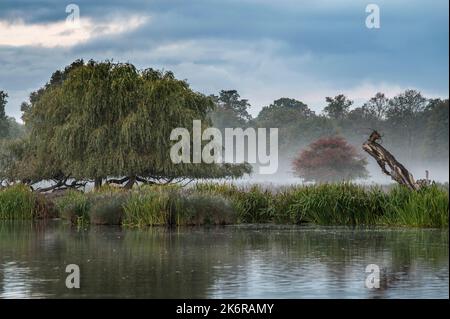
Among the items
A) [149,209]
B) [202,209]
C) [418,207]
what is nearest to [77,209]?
[149,209]

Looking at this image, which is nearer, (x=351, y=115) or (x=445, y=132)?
(x=445, y=132)

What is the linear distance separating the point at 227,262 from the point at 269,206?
13097mm

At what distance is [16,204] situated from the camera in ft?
110

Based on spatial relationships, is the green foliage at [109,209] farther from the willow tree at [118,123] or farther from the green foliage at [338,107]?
the green foliage at [338,107]

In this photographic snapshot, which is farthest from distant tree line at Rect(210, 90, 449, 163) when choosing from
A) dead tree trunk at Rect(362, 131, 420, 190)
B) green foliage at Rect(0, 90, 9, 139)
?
dead tree trunk at Rect(362, 131, 420, 190)

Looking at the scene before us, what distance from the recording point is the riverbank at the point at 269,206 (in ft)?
88.1

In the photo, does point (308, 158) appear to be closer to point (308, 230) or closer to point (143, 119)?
point (143, 119)

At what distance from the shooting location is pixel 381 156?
30.3 m

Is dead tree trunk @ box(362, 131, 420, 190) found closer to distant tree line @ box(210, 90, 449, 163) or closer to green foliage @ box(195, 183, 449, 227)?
green foliage @ box(195, 183, 449, 227)

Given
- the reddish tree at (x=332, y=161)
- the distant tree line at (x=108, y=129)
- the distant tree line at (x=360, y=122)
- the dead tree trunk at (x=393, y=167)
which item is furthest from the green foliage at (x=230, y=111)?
the dead tree trunk at (x=393, y=167)

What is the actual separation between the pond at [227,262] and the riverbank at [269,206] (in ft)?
5.91

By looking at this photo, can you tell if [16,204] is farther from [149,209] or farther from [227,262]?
[227,262]
